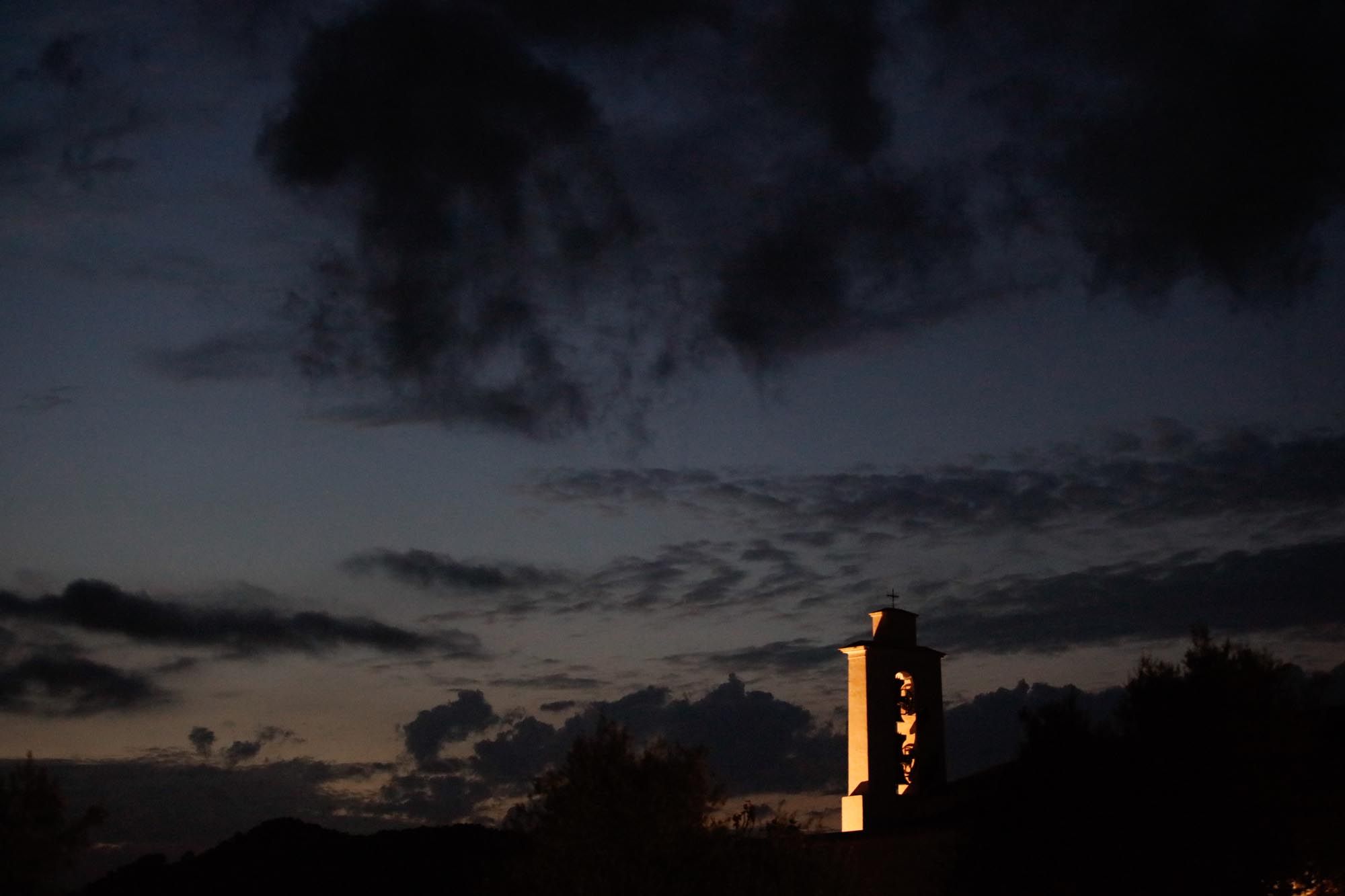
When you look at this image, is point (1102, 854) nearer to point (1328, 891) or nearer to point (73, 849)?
point (1328, 891)

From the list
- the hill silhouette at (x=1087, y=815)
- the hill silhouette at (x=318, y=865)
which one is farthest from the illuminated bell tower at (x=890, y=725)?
the hill silhouette at (x=318, y=865)

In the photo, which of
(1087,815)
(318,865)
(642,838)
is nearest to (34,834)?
(642,838)

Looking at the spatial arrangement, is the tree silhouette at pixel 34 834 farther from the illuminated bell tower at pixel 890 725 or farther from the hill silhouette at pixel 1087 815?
the illuminated bell tower at pixel 890 725

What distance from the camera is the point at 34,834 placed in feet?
87.1

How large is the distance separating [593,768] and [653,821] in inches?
62.6

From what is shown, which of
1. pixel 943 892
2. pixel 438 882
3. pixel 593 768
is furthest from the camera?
pixel 438 882

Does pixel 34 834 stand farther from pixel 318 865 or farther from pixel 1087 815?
pixel 318 865

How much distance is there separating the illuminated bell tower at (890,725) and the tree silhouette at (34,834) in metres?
21.1

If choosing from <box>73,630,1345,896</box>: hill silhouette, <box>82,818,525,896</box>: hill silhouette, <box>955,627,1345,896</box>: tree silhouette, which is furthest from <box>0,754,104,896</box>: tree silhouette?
<box>82,818,525,896</box>: hill silhouette

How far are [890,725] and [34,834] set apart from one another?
2321 cm

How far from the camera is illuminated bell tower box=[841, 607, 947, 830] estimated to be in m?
41.5

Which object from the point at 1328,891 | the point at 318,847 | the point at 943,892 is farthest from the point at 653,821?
the point at 318,847

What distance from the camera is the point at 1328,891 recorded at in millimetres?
27203

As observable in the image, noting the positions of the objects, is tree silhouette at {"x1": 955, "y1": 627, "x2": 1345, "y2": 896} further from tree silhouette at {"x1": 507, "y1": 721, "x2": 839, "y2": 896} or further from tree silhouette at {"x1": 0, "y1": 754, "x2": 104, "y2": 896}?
tree silhouette at {"x1": 0, "y1": 754, "x2": 104, "y2": 896}
